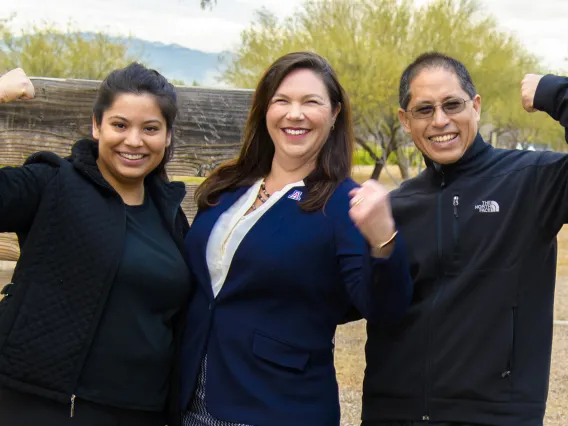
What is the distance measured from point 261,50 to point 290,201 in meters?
27.6

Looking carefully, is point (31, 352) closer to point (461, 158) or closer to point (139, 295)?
point (139, 295)

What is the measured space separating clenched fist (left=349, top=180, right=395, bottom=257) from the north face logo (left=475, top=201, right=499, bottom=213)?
53 cm

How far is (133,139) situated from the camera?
2.82 meters

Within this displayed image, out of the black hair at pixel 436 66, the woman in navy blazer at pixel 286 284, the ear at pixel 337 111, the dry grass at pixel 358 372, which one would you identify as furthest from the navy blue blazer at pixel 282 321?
the dry grass at pixel 358 372

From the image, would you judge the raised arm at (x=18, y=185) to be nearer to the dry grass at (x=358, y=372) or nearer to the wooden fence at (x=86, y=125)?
the wooden fence at (x=86, y=125)

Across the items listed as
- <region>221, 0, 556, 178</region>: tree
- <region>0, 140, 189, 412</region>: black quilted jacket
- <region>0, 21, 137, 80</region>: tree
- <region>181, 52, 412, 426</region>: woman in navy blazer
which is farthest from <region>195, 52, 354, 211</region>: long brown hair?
<region>0, 21, 137, 80</region>: tree

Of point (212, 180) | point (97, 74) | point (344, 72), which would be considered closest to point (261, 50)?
point (344, 72)

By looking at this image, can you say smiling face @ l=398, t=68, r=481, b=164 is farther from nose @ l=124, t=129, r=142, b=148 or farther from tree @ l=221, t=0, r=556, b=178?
tree @ l=221, t=0, r=556, b=178

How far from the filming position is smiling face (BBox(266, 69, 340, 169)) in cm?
288

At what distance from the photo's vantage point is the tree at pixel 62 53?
31906mm

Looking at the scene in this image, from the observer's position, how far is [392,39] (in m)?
28.0

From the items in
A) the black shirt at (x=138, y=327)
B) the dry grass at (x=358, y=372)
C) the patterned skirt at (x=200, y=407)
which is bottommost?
the dry grass at (x=358, y=372)

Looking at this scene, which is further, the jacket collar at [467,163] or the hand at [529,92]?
the jacket collar at [467,163]

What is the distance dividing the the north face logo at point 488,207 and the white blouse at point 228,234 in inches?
26.0
